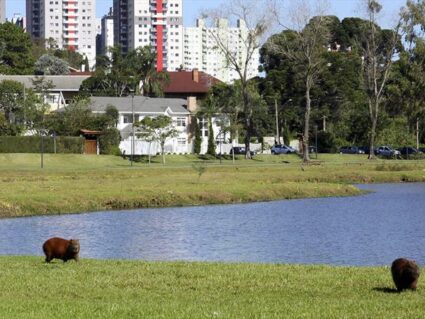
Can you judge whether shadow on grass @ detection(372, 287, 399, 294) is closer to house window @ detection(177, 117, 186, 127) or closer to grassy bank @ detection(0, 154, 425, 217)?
grassy bank @ detection(0, 154, 425, 217)

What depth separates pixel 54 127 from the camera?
3895 inches

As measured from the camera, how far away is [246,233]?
35.9m

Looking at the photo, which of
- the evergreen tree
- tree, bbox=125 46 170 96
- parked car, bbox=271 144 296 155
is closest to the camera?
the evergreen tree

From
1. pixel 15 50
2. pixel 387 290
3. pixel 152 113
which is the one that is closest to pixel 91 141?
pixel 152 113

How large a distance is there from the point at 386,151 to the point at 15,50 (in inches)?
2753

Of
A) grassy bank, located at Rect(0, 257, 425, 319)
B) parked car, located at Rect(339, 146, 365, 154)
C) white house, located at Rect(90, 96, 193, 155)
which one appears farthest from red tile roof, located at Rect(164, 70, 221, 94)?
grassy bank, located at Rect(0, 257, 425, 319)

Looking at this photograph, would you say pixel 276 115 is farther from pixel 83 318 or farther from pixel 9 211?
pixel 83 318

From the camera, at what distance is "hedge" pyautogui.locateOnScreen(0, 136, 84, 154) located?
89125 millimetres

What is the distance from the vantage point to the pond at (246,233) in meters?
28.6

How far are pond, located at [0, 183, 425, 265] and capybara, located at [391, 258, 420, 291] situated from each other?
32.0 feet

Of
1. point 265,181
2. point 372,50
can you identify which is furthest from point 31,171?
point 372,50

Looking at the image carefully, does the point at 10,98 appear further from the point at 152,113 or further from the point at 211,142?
the point at 211,142

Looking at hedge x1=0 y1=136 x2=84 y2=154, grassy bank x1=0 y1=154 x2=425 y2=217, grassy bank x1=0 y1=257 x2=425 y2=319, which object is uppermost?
hedge x1=0 y1=136 x2=84 y2=154

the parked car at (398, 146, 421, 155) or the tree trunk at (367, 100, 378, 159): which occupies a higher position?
the tree trunk at (367, 100, 378, 159)
